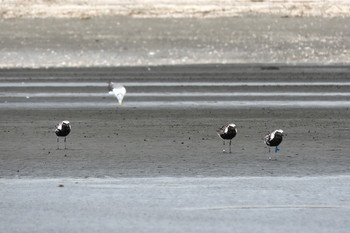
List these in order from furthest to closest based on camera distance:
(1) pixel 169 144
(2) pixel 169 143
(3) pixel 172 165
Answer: (2) pixel 169 143 < (1) pixel 169 144 < (3) pixel 172 165

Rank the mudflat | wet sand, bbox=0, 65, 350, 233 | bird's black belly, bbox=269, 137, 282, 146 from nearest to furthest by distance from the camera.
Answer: wet sand, bbox=0, 65, 350, 233 < the mudflat < bird's black belly, bbox=269, 137, 282, 146

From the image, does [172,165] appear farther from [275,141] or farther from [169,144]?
[169,144]

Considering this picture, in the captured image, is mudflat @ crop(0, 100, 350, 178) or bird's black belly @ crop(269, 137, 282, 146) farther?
bird's black belly @ crop(269, 137, 282, 146)

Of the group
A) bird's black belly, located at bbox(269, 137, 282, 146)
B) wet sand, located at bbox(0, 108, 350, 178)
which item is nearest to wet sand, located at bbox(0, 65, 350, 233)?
wet sand, located at bbox(0, 108, 350, 178)

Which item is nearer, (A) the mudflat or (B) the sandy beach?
(B) the sandy beach

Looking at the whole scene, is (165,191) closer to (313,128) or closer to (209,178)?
(209,178)

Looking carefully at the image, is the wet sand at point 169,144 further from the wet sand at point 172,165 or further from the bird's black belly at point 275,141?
the bird's black belly at point 275,141

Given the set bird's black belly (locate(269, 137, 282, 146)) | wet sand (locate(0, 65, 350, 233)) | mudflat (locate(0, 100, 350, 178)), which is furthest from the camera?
bird's black belly (locate(269, 137, 282, 146))

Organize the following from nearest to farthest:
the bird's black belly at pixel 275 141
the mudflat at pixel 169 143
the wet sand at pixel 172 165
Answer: the wet sand at pixel 172 165
the mudflat at pixel 169 143
the bird's black belly at pixel 275 141

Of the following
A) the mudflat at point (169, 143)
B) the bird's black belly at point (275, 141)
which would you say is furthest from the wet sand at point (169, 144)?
the bird's black belly at point (275, 141)

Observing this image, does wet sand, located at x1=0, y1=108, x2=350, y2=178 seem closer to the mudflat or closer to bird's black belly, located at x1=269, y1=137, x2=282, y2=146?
the mudflat

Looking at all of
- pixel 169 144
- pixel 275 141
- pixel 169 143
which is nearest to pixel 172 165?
pixel 275 141

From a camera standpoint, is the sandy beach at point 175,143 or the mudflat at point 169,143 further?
the mudflat at point 169,143

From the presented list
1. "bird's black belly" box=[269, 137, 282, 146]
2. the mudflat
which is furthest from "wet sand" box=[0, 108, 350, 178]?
"bird's black belly" box=[269, 137, 282, 146]
